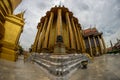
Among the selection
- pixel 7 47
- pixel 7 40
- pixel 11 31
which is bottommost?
pixel 7 47

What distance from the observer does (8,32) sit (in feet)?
36.5

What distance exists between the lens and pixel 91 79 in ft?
14.7

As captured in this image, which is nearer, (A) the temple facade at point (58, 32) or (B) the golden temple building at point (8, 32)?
(B) the golden temple building at point (8, 32)

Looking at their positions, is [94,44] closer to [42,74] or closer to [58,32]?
[58,32]

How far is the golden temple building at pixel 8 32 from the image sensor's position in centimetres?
1000

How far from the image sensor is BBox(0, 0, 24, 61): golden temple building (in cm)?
1000

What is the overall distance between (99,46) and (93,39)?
275 cm

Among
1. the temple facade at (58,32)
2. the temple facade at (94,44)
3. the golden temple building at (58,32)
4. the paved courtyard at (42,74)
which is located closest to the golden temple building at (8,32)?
the paved courtyard at (42,74)

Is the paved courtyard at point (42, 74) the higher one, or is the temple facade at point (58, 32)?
the temple facade at point (58, 32)

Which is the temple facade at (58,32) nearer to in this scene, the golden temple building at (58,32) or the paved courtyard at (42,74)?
the golden temple building at (58,32)

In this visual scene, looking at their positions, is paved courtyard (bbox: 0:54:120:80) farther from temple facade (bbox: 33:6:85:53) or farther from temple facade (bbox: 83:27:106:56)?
temple facade (bbox: 83:27:106:56)

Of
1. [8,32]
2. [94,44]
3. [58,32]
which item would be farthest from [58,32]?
[94,44]

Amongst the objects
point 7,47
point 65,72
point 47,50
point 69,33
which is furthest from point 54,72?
point 69,33

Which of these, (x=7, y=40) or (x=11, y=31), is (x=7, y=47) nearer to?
(x=7, y=40)
